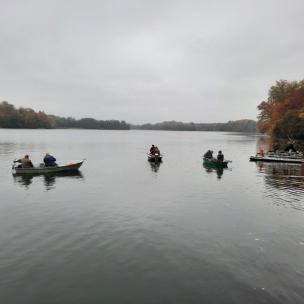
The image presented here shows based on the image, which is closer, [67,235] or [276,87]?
[67,235]

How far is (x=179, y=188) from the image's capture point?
2917 centimetres

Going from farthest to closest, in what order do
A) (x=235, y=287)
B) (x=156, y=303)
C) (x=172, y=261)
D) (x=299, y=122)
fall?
(x=299, y=122) → (x=172, y=261) → (x=235, y=287) → (x=156, y=303)

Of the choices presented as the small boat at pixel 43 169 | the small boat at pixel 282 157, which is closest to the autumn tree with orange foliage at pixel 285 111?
the small boat at pixel 282 157

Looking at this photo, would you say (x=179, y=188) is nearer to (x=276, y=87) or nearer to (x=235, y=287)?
(x=235, y=287)

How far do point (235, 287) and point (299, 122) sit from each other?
265 feet

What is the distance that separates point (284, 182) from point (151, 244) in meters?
21.5

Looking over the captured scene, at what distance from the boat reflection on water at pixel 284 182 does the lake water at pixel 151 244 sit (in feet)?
0.86

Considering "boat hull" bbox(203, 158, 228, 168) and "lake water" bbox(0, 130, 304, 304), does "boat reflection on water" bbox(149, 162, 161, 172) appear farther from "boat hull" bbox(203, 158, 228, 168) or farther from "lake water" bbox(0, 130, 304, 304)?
"lake water" bbox(0, 130, 304, 304)

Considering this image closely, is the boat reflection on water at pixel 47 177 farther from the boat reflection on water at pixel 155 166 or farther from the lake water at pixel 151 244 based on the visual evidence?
the boat reflection on water at pixel 155 166

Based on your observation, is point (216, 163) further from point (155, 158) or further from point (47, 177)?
point (47, 177)

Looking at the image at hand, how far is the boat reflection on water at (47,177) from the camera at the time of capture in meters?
30.2

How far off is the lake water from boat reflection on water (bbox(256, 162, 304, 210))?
0.86 ft

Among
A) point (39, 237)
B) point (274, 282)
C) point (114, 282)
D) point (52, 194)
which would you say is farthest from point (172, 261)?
point (52, 194)

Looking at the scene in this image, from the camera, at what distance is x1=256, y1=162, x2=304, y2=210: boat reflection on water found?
2398cm
